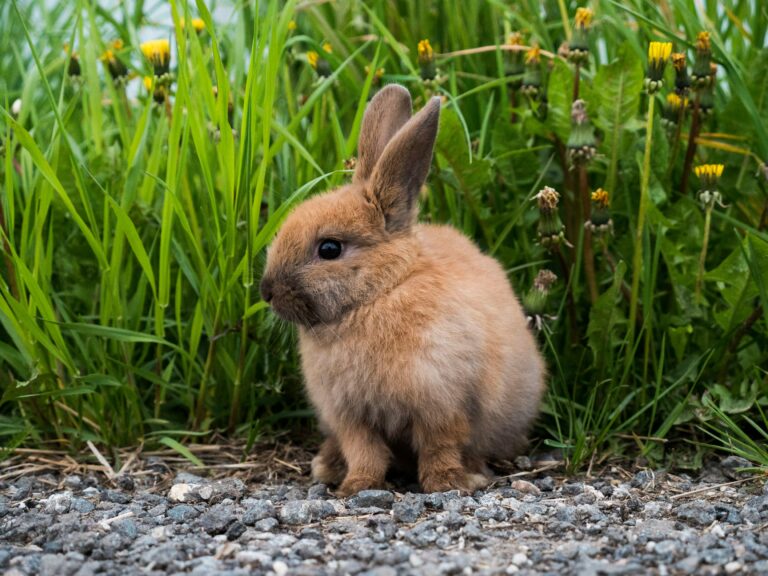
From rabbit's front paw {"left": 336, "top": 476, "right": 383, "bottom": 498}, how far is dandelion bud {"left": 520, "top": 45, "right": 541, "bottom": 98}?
67.0 inches

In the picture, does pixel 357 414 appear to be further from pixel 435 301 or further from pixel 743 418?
pixel 743 418

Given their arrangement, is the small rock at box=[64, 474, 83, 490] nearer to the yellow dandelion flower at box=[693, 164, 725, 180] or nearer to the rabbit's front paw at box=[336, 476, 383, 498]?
the rabbit's front paw at box=[336, 476, 383, 498]

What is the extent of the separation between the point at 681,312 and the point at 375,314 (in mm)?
1349

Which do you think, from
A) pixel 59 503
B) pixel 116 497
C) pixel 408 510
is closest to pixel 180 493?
pixel 116 497

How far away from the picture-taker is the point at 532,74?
426 centimetres

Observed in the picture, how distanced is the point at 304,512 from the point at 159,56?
1.85 metres

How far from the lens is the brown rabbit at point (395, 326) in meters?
3.51

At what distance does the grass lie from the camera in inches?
154

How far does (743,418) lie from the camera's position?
13.3 ft

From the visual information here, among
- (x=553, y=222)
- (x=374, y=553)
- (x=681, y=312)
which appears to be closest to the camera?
(x=374, y=553)

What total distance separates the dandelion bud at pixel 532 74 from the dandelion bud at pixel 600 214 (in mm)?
602

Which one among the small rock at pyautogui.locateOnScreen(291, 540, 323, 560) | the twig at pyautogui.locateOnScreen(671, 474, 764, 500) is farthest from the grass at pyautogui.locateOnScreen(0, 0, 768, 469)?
the small rock at pyautogui.locateOnScreen(291, 540, 323, 560)

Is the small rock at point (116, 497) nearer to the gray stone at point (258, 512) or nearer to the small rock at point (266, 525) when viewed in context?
the gray stone at point (258, 512)

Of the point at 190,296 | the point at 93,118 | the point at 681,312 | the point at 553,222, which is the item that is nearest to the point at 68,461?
the point at 190,296
